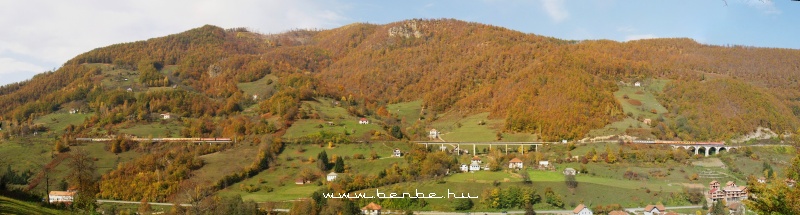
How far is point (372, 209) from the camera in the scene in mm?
42500

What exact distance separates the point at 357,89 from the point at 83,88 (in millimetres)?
49509

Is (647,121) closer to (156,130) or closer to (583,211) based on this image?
(583,211)

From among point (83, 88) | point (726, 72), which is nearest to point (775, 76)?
point (726, 72)

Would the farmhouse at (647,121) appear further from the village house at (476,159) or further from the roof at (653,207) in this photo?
the roof at (653,207)

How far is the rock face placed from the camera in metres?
146

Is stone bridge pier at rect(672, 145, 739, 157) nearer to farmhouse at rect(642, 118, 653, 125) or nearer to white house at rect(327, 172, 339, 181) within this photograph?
farmhouse at rect(642, 118, 653, 125)

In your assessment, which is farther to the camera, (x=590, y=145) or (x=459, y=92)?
(x=459, y=92)

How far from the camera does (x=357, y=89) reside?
121 meters

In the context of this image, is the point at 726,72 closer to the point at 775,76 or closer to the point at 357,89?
the point at 775,76

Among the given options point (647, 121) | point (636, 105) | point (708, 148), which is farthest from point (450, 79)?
point (708, 148)

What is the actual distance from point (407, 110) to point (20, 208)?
8848 cm

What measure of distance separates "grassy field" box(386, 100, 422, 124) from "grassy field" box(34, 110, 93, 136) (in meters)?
47.9

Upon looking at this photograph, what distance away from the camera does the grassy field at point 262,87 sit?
332 feet

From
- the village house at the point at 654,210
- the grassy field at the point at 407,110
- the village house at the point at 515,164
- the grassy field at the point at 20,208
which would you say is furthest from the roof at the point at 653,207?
the grassy field at the point at 407,110
